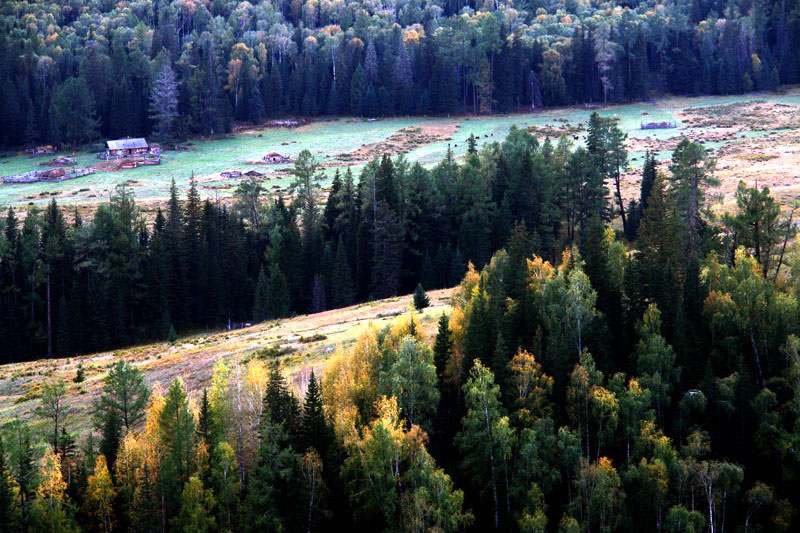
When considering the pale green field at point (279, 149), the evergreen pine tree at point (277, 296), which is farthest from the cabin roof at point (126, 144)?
the evergreen pine tree at point (277, 296)

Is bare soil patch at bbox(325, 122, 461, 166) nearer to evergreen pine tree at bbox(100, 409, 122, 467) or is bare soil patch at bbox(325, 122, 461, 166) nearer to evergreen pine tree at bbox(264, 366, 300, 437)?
evergreen pine tree at bbox(264, 366, 300, 437)

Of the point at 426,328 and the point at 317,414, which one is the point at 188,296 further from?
the point at 317,414

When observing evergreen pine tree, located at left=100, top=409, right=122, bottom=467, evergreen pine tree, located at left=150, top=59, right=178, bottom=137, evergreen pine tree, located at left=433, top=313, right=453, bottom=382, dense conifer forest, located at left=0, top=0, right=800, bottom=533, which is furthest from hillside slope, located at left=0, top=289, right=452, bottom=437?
evergreen pine tree, located at left=150, top=59, right=178, bottom=137

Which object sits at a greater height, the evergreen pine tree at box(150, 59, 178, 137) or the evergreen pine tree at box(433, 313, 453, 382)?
the evergreen pine tree at box(150, 59, 178, 137)

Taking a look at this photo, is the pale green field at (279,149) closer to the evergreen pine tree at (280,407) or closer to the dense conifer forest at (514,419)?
the dense conifer forest at (514,419)

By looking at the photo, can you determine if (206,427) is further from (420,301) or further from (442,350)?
(420,301)
